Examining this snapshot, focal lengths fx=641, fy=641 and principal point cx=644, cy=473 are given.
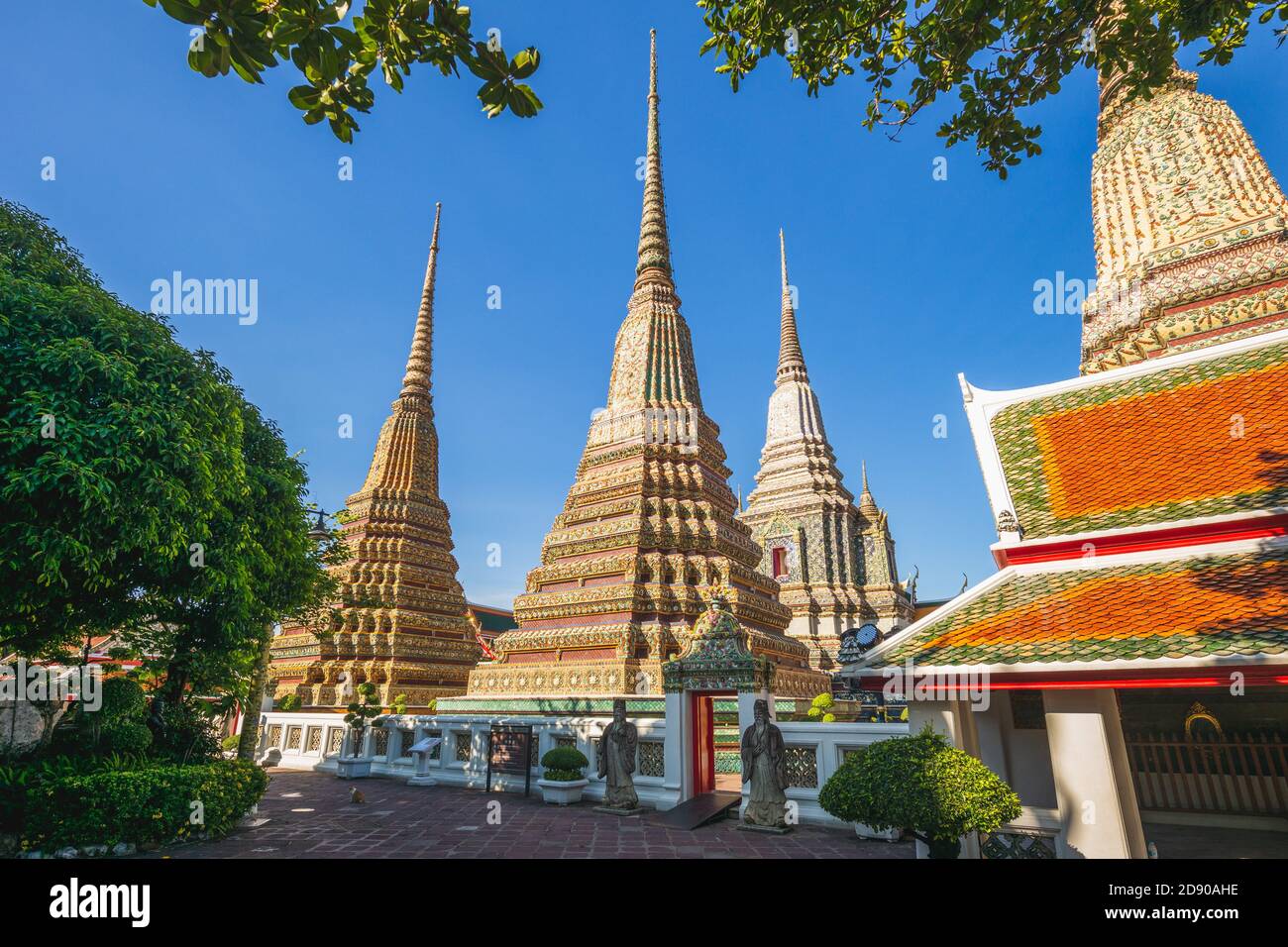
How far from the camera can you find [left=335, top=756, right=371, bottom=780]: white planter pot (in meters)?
15.9

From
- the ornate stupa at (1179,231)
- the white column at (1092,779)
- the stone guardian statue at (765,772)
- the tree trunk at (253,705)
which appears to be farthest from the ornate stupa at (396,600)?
the ornate stupa at (1179,231)

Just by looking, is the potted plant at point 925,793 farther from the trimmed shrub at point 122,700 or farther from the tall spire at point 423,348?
the tall spire at point 423,348

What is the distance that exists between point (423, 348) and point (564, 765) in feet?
79.4

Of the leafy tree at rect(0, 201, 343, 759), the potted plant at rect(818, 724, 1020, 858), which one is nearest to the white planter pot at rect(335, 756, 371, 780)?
the leafy tree at rect(0, 201, 343, 759)

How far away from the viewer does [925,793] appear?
597 centimetres

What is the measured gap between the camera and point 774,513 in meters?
35.2

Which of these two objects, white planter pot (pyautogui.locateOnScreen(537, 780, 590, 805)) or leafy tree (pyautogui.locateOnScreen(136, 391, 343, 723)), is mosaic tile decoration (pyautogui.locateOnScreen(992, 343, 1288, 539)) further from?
leafy tree (pyautogui.locateOnScreen(136, 391, 343, 723))

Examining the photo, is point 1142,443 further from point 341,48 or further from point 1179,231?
point 341,48

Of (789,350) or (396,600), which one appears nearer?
(396,600)

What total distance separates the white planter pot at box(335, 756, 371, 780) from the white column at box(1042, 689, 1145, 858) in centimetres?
1499

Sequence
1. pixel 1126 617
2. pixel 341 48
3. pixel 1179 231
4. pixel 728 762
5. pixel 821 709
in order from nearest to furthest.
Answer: pixel 341 48 < pixel 1126 617 < pixel 728 762 < pixel 1179 231 < pixel 821 709

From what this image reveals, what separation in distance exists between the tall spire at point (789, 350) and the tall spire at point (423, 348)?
20.8 meters

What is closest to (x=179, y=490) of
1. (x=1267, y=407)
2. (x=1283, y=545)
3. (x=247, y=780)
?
(x=247, y=780)

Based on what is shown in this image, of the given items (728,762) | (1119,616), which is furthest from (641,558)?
(1119,616)
